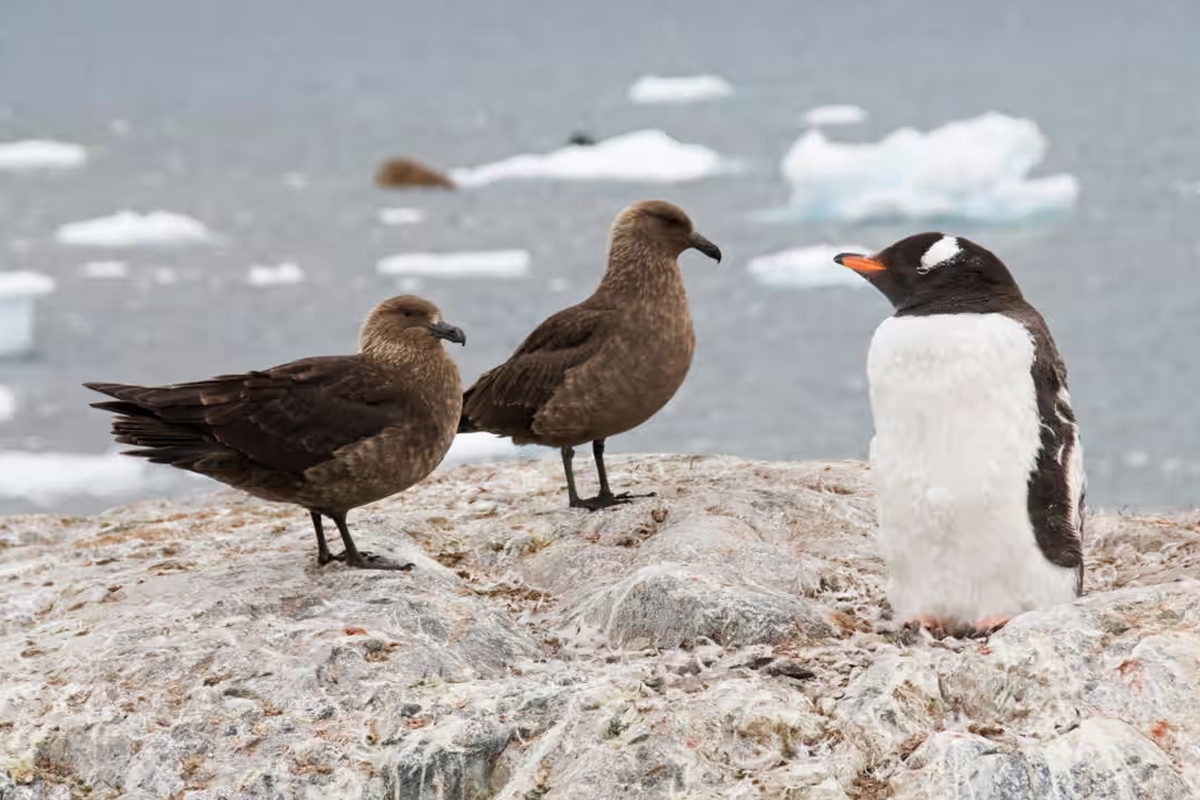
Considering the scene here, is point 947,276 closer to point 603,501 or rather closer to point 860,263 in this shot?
point 860,263

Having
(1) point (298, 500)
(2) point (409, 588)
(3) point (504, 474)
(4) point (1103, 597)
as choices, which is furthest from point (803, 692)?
(3) point (504, 474)

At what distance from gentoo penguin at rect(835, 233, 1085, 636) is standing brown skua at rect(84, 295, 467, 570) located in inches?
81.0

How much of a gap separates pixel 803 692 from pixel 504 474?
4818 millimetres

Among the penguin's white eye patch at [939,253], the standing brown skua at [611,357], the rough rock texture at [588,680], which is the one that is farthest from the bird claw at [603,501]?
the penguin's white eye patch at [939,253]

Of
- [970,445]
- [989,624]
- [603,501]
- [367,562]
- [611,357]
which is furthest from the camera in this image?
[603,501]

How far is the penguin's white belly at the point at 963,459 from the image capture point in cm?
585

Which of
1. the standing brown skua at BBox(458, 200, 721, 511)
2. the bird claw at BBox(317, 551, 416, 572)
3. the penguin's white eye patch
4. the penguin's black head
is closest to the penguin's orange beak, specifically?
the penguin's black head

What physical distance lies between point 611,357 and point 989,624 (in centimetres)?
285

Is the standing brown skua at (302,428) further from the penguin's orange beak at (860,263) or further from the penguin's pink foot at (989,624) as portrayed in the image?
the penguin's pink foot at (989,624)

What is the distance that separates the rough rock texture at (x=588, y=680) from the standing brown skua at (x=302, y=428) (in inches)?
17.9

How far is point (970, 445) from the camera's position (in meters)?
5.87

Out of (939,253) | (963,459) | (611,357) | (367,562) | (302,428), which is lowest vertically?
(367,562)

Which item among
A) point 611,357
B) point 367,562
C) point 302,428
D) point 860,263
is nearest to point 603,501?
point 611,357

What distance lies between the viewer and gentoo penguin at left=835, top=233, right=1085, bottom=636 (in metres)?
5.86
